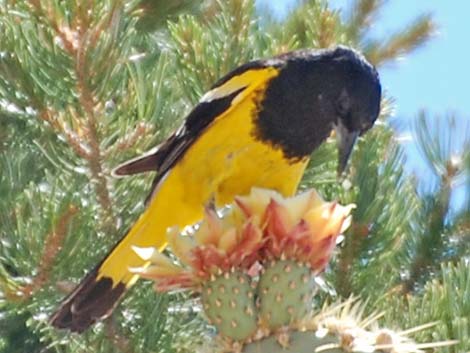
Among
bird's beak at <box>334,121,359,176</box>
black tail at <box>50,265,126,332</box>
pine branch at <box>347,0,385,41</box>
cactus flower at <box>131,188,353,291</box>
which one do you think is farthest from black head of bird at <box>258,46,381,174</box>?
pine branch at <box>347,0,385,41</box>

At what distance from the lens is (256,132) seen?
1.97 meters

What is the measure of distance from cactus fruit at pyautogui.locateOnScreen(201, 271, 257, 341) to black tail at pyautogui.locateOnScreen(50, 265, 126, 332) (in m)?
0.42

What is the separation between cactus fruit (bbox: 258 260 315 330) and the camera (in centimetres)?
129

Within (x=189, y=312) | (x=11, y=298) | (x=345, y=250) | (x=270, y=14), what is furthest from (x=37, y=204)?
(x=270, y=14)

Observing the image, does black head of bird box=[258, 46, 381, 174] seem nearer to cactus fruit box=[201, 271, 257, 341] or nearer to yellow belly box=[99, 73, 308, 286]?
yellow belly box=[99, 73, 308, 286]

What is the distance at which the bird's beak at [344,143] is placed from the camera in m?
1.93

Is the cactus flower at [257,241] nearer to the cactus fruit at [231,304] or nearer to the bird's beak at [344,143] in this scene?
the cactus fruit at [231,304]

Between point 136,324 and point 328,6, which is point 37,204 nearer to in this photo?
point 136,324

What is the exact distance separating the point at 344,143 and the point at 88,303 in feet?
1.59

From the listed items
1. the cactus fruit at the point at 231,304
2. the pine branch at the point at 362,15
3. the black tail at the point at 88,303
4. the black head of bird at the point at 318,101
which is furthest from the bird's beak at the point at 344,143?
the pine branch at the point at 362,15

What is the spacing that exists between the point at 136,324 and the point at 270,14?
970mm

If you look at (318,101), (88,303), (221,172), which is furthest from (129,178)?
(318,101)

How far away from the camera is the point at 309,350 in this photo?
4.09 ft

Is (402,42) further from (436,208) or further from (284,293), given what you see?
(284,293)
